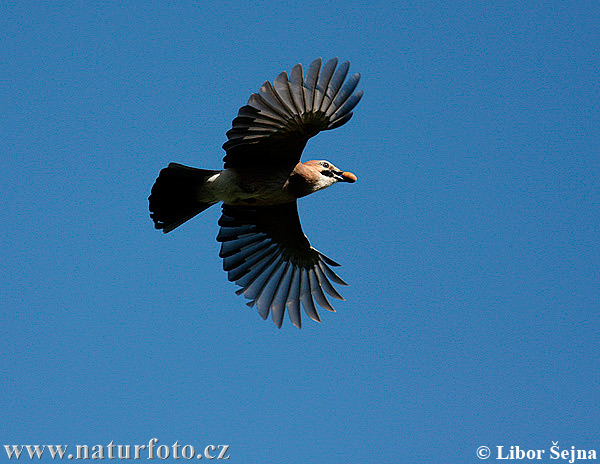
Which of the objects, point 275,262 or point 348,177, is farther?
point 275,262

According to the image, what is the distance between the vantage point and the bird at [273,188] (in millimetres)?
6266

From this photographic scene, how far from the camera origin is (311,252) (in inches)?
313

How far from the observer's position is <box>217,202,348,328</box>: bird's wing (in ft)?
25.5

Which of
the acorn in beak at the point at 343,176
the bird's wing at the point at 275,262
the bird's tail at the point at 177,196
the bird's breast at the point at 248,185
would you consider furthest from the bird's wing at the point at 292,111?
the bird's wing at the point at 275,262

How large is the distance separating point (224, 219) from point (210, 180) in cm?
95

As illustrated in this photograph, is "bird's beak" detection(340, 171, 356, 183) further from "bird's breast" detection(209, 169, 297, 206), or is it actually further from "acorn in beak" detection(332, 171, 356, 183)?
"bird's breast" detection(209, 169, 297, 206)

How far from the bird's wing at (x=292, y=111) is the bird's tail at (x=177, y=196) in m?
0.36

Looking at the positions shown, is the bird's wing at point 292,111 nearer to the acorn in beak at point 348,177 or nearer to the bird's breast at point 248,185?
the bird's breast at point 248,185

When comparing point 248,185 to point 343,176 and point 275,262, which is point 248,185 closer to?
point 343,176

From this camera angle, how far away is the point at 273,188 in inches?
273

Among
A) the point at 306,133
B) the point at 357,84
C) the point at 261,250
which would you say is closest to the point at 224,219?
the point at 261,250

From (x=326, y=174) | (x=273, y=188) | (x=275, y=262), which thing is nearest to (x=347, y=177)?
(x=326, y=174)

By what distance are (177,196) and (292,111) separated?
4.56 ft

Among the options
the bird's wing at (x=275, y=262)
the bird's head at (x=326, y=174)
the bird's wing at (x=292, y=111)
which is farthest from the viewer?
the bird's wing at (x=275, y=262)
